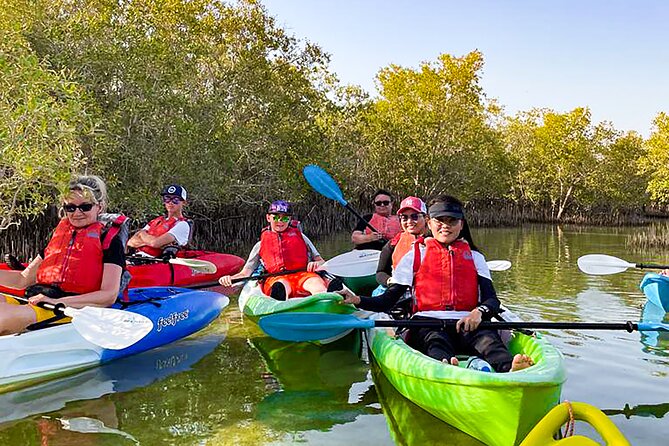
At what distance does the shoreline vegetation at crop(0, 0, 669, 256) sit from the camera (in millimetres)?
5988

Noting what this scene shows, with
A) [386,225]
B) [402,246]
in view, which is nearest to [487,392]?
[402,246]

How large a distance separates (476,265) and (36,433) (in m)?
2.54

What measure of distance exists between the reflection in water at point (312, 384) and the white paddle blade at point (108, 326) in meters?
0.85

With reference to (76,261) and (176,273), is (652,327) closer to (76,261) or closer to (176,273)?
(76,261)

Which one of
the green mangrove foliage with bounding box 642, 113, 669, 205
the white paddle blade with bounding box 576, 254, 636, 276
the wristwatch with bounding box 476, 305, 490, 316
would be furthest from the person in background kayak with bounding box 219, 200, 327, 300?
the green mangrove foliage with bounding box 642, 113, 669, 205

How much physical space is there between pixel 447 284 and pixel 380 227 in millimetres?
3050

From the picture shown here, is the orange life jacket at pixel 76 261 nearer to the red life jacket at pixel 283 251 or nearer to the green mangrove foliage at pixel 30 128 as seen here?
the green mangrove foliage at pixel 30 128

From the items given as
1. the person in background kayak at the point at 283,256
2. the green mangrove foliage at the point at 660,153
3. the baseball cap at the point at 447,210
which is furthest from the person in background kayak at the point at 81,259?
the green mangrove foliage at the point at 660,153

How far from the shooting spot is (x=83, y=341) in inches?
157

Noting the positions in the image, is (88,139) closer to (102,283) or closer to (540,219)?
(102,283)

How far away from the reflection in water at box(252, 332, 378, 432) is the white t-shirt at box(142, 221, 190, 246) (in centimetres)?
165

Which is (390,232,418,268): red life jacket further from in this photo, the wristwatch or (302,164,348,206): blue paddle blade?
(302,164,348,206): blue paddle blade

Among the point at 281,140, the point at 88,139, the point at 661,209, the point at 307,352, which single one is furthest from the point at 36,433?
the point at 661,209

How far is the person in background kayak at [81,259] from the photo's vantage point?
12.8 feet
